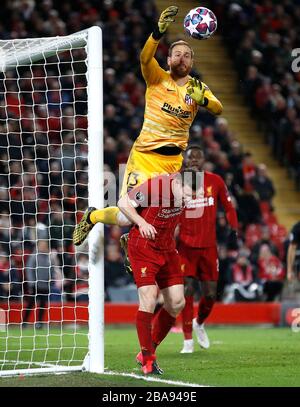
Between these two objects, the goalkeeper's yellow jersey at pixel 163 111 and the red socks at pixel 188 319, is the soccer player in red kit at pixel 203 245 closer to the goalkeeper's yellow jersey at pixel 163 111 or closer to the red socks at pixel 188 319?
the red socks at pixel 188 319

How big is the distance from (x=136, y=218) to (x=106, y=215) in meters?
0.62

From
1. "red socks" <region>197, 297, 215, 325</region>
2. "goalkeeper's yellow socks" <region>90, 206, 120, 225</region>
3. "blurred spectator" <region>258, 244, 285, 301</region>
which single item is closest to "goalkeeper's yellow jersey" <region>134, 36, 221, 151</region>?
"goalkeeper's yellow socks" <region>90, 206, 120, 225</region>

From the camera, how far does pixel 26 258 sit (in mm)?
15883

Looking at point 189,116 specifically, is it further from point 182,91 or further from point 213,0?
point 213,0

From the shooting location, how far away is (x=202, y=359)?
10.2 m

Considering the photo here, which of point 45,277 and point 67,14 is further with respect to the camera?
point 67,14

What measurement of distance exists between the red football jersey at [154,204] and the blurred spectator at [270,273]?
32.4ft

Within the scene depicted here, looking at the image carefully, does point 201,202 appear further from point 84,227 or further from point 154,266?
point 154,266

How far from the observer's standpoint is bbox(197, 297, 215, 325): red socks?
38.2 feet

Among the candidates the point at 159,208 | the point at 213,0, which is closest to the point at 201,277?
the point at 159,208

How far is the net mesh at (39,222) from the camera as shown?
1091 centimetres

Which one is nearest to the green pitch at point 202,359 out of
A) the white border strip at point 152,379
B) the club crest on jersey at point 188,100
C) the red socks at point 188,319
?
the white border strip at point 152,379

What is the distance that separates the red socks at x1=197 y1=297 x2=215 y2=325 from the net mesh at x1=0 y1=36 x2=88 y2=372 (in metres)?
1.46
